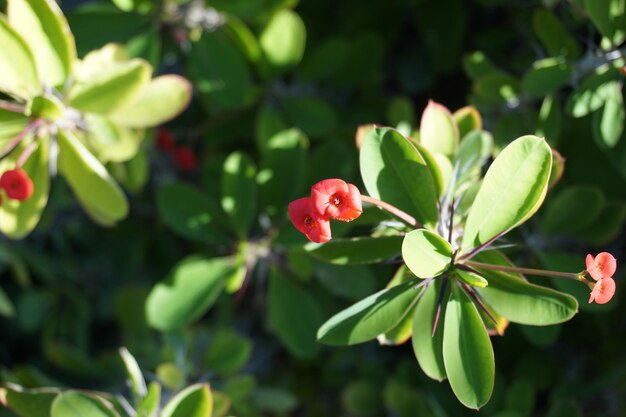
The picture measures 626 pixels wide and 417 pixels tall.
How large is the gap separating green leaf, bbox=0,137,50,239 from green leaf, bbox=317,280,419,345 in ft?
2.23

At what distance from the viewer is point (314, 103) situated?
5.93 ft

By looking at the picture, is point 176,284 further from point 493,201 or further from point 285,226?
point 493,201

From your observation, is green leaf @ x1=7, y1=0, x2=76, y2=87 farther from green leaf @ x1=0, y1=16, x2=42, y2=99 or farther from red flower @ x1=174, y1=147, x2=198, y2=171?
red flower @ x1=174, y1=147, x2=198, y2=171

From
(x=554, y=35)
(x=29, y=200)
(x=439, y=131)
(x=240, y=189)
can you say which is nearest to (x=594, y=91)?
(x=554, y=35)

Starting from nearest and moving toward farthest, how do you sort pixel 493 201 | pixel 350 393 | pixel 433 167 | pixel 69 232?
pixel 493 201, pixel 433 167, pixel 350 393, pixel 69 232

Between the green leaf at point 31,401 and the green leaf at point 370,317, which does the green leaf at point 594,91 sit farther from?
the green leaf at point 31,401

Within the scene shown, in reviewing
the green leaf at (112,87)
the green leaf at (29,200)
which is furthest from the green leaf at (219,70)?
the green leaf at (29,200)

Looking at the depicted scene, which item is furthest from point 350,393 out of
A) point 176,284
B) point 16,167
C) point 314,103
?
point 16,167

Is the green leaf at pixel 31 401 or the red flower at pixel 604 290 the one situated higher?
the red flower at pixel 604 290

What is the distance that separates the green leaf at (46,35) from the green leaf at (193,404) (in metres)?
0.66

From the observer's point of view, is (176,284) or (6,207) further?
(176,284)

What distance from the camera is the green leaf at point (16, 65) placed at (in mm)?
1239

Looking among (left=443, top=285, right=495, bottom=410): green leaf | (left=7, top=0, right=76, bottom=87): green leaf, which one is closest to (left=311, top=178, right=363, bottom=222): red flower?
(left=443, top=285, right=495, bottom=410): green leaf

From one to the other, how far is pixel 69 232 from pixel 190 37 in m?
0.86
